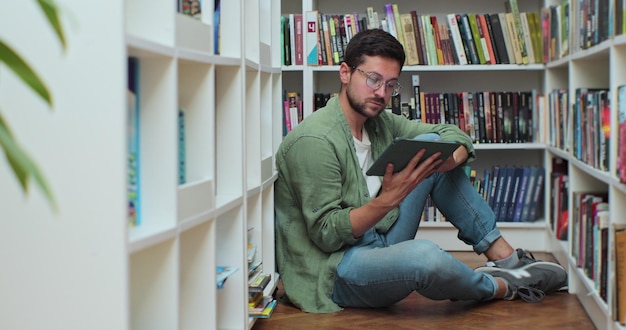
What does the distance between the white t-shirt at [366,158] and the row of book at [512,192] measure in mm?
1066

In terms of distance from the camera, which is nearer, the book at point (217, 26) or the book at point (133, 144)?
the book at point (133, 144)

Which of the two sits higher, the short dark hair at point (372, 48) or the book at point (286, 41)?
the book at point (286, 41)

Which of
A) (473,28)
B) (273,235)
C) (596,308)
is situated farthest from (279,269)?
(473,28)

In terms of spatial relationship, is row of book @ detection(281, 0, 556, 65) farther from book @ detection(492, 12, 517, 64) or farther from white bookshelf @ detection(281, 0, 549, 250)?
white bookshelf @ detection(281, 0, 549, 250)

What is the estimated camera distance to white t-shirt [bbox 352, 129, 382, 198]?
9.67 ft

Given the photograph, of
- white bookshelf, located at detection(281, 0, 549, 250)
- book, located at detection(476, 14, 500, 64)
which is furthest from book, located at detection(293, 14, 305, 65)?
book, located at detection(476, 14, 500, 64)

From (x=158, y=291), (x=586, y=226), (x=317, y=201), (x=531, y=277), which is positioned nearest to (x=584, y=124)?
(x=586, y=226)

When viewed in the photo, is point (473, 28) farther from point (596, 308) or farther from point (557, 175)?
point (596, 308)

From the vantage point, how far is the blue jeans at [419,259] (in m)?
2.66

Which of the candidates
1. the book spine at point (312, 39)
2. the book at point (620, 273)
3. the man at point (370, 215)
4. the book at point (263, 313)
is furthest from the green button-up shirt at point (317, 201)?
the book spine at point (312, 39)

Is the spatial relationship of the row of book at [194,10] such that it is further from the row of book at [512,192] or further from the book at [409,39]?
the row of book at [512,192]

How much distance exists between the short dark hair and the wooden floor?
0.79 meters

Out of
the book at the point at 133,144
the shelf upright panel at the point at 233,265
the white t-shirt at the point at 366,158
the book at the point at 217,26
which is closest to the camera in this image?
the book at the point at 133,144

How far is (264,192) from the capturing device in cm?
289
